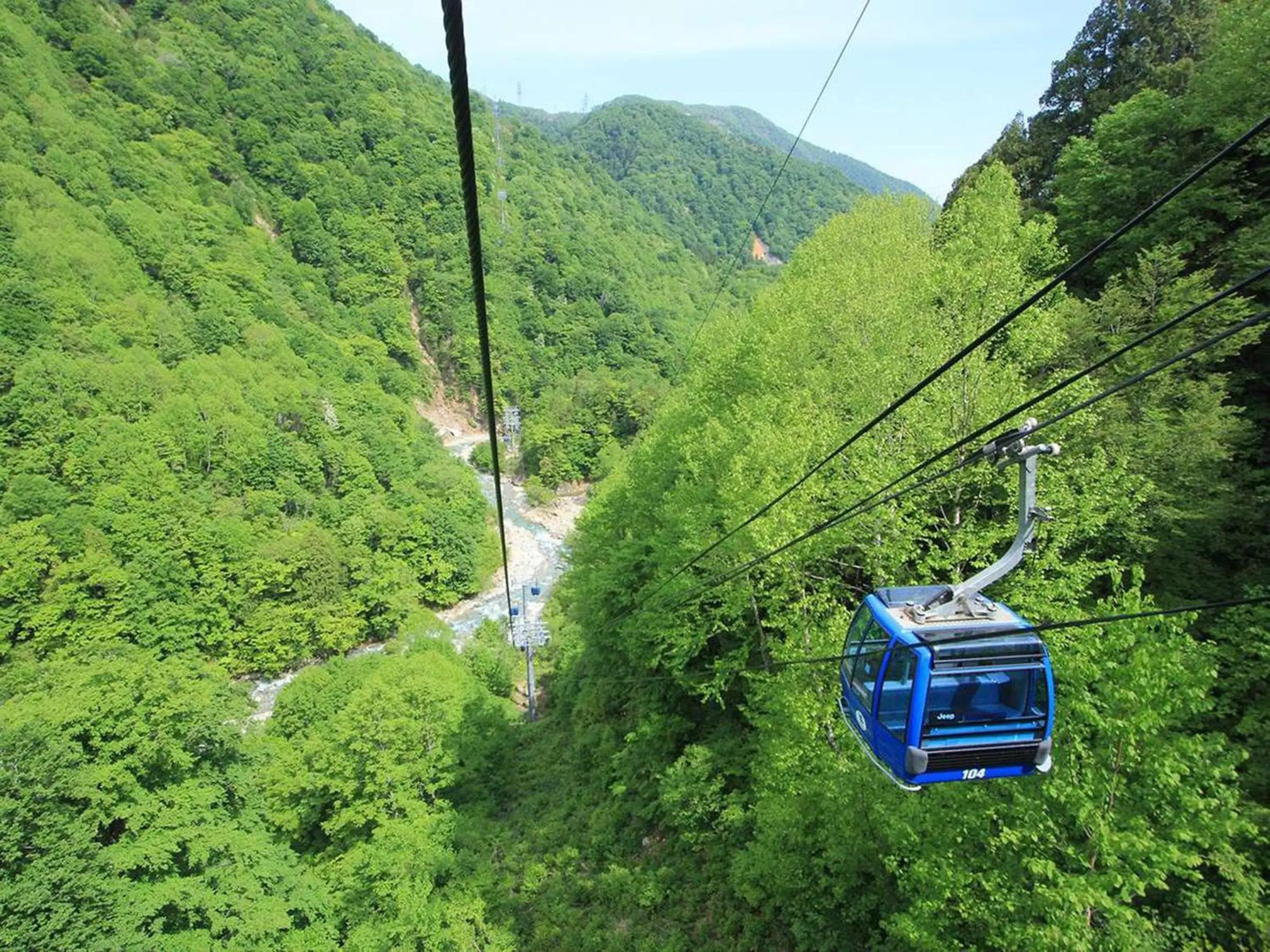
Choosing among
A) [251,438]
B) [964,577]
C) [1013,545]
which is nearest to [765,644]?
[964,577]

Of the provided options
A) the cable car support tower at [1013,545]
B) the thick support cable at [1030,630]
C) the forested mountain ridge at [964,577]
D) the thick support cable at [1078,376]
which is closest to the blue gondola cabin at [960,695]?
the cable car support tower at [1013,545]

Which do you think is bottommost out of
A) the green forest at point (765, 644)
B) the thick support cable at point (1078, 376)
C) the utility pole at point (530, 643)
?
the utility pole at point (530, 643)

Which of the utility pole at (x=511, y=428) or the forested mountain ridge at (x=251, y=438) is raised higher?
the forested mountain ridge at (x=251, y=438)

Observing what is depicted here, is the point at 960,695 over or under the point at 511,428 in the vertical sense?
over

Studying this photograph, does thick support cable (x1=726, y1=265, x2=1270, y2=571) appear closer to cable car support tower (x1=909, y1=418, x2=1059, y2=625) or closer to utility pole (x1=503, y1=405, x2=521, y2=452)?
cable car support tower (x1=909, y1=418, x2=1059, y2=625)

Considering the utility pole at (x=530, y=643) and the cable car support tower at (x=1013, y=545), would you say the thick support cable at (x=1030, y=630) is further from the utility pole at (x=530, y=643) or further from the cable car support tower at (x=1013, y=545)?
the utility pole at (x=530, y=643)

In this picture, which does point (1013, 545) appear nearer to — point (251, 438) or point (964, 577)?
point (964, 577)

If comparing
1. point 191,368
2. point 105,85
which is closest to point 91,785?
point 191,368

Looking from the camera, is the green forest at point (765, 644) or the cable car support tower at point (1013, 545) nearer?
the cable car support tower at point (1013, 545)
